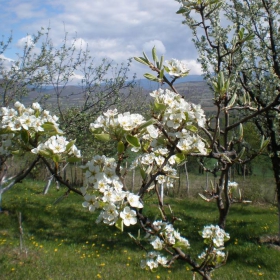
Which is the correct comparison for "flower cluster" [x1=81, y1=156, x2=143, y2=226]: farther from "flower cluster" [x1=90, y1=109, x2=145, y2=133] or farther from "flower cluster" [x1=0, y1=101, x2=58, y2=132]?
"flower cluster" [x1=0, y1=101, x2=58, y2=132]

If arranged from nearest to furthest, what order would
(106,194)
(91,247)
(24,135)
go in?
(106,194)
(24,135)
(91,247)

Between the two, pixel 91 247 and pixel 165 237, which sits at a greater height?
pixel 165 237

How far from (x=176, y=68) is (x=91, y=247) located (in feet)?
19.3

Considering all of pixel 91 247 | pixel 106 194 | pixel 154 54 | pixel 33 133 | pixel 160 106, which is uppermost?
pixel 154 54

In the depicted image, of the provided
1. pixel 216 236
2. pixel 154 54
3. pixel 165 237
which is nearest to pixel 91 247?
pixel 216 236

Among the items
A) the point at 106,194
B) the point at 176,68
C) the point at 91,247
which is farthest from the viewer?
the point at 91,247

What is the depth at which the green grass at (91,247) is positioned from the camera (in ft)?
17.3

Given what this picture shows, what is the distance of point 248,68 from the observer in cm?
609

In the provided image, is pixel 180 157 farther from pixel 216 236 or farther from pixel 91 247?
pixel 91 247

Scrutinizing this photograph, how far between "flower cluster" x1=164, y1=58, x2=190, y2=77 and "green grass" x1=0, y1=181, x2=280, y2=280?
164 inches

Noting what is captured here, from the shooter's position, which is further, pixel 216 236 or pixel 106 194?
pixel 216 236

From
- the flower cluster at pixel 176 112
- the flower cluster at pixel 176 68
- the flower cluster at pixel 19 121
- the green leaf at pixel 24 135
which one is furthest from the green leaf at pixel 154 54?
the green leaf at pixel 24 135

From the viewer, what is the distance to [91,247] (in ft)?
22.4

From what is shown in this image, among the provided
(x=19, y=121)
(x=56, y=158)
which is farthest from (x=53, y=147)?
(x=19, y=121)
